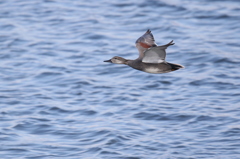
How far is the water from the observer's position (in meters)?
10.8

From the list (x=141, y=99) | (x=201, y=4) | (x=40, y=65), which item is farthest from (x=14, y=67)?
(x=201, y=4)

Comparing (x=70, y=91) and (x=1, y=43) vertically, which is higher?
(x=1, y=43)

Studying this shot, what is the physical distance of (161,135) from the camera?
36.4 ft

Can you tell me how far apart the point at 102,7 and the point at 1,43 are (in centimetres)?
424

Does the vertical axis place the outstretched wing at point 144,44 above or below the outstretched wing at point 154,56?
above

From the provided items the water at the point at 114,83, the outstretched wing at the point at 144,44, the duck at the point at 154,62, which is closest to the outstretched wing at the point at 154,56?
the duck at the point at 154,62

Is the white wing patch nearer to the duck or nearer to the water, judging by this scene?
the duck

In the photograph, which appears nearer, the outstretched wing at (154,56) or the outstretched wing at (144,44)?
the outstretched wing at (154,56)

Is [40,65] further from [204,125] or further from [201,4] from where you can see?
[201,4]

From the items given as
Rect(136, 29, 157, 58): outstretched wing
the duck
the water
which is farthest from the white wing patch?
the water

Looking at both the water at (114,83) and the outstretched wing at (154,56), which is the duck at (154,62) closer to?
the outstretched wing at (154,56)

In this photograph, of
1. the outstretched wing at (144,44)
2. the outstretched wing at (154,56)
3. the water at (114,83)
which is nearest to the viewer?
the outstretched wing at (154,56)

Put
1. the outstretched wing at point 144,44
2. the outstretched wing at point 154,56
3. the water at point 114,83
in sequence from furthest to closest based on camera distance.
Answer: the water at point 114,83 → the outstretched wing at point 144,44 → the outstretched wing at point 154,56

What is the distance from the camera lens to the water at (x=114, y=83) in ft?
35.5
